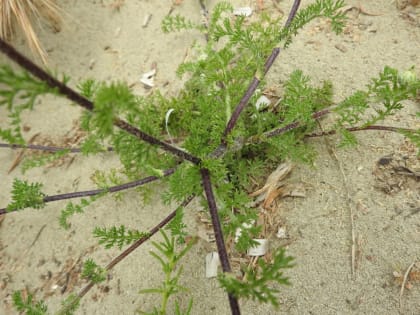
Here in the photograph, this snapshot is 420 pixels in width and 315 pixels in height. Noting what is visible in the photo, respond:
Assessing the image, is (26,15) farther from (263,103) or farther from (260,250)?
(260,250)

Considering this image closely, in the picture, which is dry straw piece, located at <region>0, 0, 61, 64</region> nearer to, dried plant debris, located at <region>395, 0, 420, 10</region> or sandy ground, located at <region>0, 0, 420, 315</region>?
sandy ground, located at <region>0, 0, 420, 315</region>

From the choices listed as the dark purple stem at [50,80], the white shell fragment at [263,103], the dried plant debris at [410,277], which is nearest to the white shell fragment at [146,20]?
the white shell fragment at [263,103]

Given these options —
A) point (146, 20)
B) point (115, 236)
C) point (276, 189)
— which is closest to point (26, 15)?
point (146, 20)

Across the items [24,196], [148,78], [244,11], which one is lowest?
[24,196]

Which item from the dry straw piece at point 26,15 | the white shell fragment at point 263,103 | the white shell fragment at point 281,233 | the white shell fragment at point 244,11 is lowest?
the white shell fragment at point 281,233

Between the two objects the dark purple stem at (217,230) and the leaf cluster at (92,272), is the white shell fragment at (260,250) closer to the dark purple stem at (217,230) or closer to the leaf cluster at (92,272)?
the dark purple stem at (217,230)

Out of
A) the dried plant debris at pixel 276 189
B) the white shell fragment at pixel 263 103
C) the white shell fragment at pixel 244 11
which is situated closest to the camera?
the dried plant debris at pixel 276 189

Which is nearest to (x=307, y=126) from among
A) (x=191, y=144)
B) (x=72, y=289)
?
(x=191, y=144)
